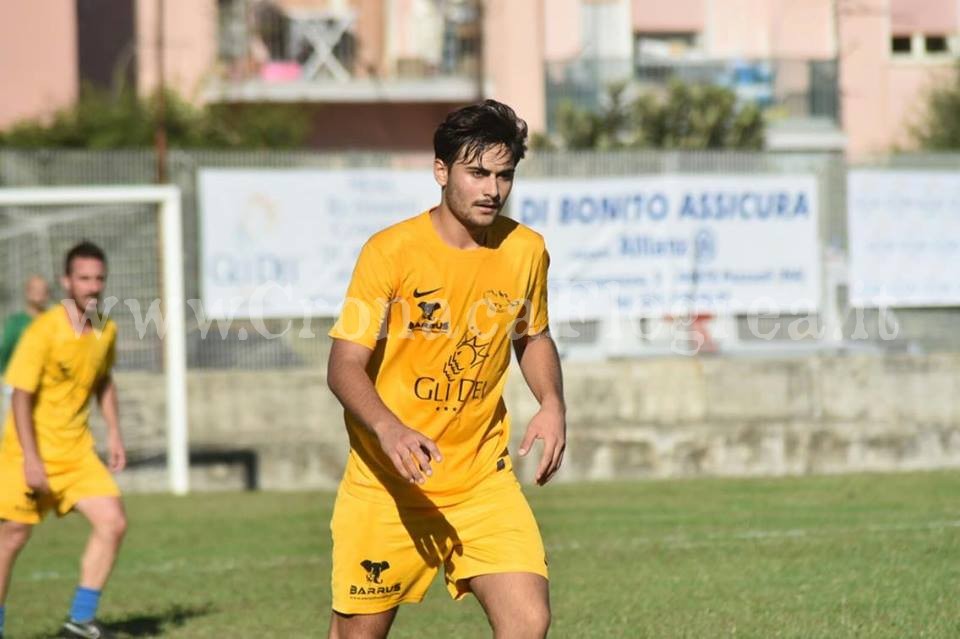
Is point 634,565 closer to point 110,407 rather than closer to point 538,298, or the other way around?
point 110,407

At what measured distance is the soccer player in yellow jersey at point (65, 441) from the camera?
860 cm

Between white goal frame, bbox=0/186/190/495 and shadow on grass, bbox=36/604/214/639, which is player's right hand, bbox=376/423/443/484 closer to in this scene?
shadow on grass, bbox=36/604/214/639

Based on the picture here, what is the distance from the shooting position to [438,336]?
5.61m

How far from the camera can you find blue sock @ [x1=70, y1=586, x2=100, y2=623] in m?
8.60

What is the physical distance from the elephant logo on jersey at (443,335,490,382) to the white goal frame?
36.8ft

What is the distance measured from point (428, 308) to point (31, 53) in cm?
2907

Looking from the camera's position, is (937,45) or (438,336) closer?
(438,336)

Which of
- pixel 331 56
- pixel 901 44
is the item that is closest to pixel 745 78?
pixel 901 44

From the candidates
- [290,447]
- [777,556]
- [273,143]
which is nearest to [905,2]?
[273,143]

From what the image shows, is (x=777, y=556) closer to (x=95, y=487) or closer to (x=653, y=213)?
(x=95, y=487)

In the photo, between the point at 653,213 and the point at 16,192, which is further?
the point at 653,213

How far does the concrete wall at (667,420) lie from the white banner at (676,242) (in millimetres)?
852

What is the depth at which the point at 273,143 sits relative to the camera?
30.8m

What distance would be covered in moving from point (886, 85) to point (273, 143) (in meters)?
13.2
